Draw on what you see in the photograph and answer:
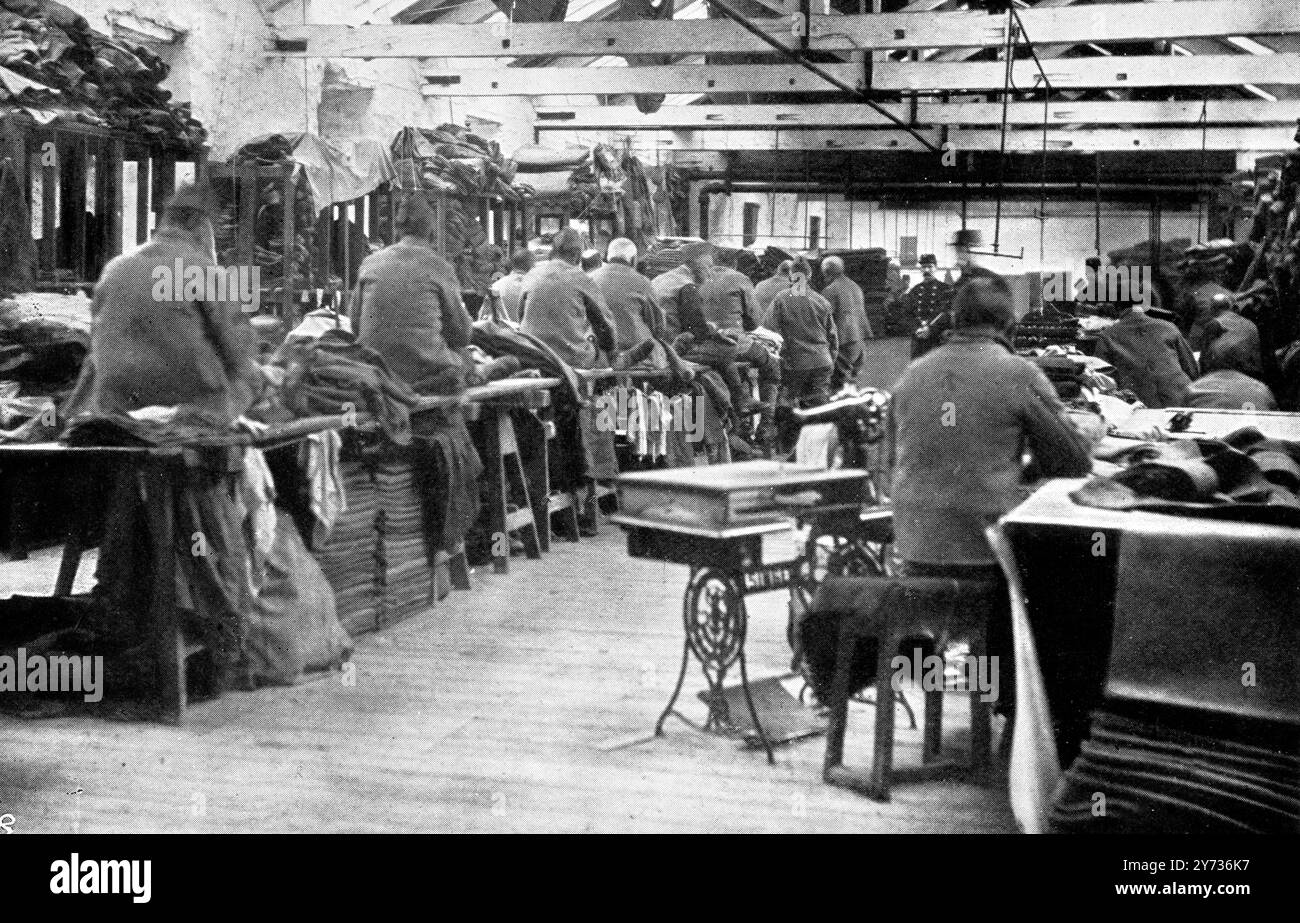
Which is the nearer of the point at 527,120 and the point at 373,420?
the point at 373,420

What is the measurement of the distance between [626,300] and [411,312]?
2.91 meters

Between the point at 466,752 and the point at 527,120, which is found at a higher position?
the point at 527,120

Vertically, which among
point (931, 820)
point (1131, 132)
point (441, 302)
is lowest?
point (931, 820)

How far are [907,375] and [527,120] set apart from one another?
10775 mm

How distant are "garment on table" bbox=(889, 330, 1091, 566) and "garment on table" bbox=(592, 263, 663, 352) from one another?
498cm

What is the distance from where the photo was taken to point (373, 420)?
5.64 metres

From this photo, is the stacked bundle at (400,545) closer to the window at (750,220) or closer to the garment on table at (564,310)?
the garment on table at (564,310)

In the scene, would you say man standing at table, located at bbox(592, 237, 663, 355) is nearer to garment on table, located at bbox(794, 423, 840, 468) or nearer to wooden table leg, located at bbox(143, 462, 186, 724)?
garment on table, located at bbox(794, 423, 840, 468)

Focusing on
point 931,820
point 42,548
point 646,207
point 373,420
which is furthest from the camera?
point 646,207

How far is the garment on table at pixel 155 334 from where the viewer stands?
183 inches

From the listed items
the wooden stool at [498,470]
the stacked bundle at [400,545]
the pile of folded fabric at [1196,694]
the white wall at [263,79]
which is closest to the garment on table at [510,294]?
the white wall at [263,79]
